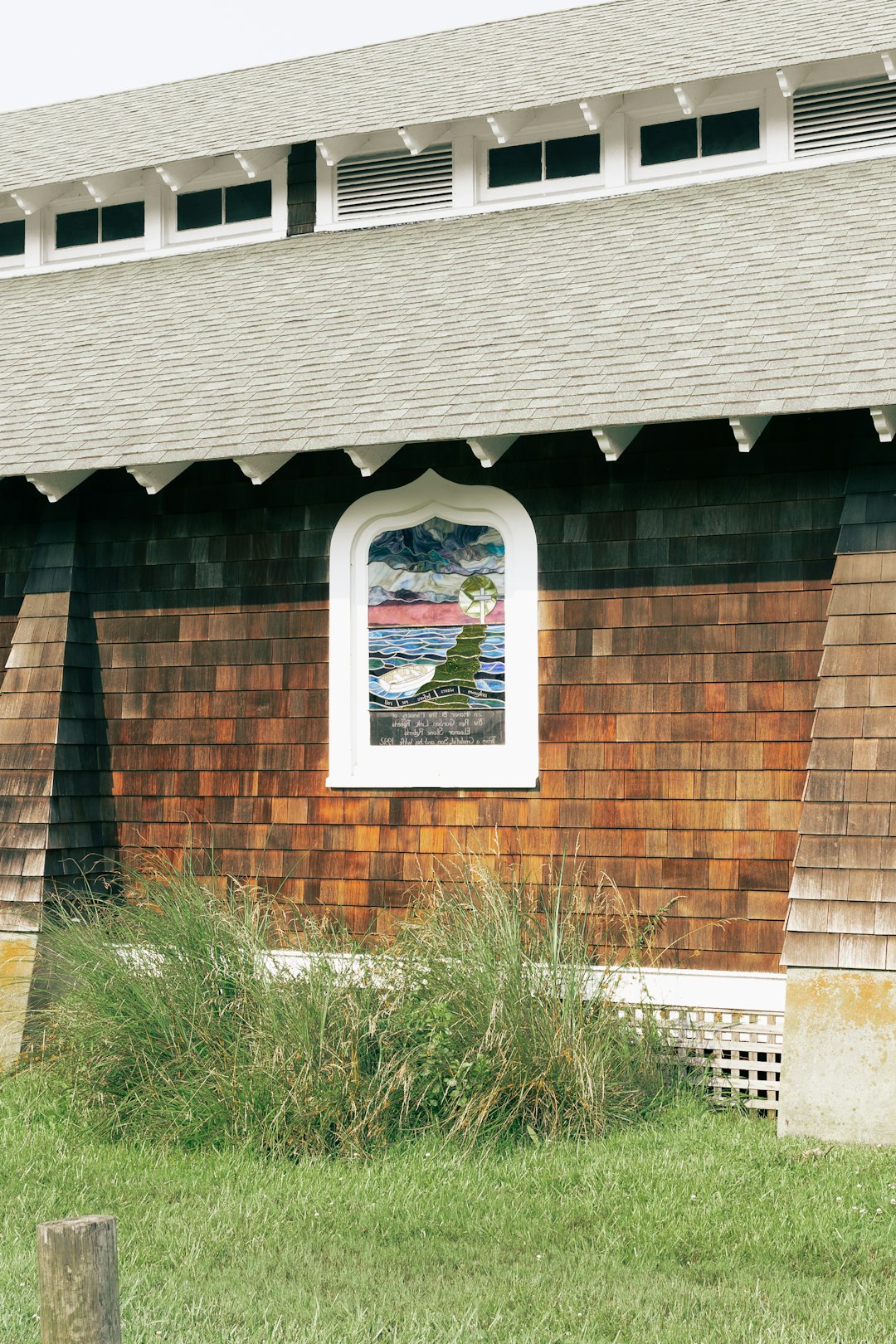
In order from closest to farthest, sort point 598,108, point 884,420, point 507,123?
1. point 884,420
2. point 598,108
3. point 507,123

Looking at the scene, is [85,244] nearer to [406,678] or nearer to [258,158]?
[258,158]

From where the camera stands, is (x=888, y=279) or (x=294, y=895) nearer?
(x=888, y=279)

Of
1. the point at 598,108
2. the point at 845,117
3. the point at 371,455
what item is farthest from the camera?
the point at 598,108

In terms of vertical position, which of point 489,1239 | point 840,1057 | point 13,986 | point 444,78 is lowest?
point 489,1239

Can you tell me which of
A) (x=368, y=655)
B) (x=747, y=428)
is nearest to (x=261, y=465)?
(x=368, y=655)

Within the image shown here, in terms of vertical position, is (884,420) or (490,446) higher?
(490,446)

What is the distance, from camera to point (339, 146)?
11.7 meters

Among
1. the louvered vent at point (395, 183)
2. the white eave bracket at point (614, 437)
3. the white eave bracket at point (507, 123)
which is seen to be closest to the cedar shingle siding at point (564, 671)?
the white eave bracket at point (614, 437)

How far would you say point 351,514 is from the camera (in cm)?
954

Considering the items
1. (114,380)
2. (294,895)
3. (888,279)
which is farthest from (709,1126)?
(114,380)

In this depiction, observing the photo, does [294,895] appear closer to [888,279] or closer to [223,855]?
[223,855]

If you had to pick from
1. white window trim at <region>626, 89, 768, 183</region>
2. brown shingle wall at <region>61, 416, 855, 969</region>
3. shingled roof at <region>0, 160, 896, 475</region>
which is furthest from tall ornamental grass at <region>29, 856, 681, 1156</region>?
white window trim at <region>626, 89, 768, 183</region>

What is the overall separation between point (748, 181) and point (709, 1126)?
708 cm

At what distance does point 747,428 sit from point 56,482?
4.72 m
